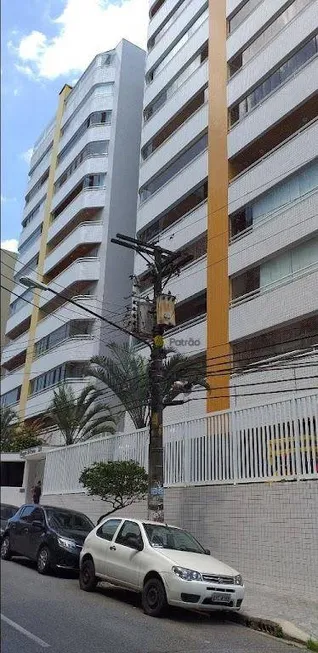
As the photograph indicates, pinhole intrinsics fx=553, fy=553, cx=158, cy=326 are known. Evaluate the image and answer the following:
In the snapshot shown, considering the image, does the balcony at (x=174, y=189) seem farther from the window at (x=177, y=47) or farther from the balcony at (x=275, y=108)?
the window at (x=177, y=47)

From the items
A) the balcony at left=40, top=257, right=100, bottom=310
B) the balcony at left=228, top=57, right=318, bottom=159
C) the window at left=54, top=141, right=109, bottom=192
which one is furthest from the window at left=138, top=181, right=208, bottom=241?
the window at left=54, top=141, right=109, bottom=192

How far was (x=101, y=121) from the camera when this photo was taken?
1407 inches

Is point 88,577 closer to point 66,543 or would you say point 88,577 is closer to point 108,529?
point 108,529

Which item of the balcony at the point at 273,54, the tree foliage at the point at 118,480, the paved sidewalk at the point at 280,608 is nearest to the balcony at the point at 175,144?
the balcony at the point at 273,54

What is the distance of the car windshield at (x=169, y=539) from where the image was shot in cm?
840

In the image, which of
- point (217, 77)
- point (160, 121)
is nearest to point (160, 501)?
point (217, 77)

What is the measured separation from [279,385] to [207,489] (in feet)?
20.4

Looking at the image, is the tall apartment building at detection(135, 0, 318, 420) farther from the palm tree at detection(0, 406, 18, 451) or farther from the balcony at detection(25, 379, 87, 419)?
the balcony at detection(25, 379, 87, 419)

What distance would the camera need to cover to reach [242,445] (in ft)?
37.7

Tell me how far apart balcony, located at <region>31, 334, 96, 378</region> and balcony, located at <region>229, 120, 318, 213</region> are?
1201 cm

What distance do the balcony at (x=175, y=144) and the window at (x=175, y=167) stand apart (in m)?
0.24

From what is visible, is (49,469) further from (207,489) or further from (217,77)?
(217,77)

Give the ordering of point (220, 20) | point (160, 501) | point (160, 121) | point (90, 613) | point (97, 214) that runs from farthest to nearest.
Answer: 1. point (97, 214)
2. point (160, 121)
3. point (220, 20)
4. point (160, 501)
5. point (90, 613)

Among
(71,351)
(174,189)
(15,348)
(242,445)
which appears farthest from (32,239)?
(242,445)
